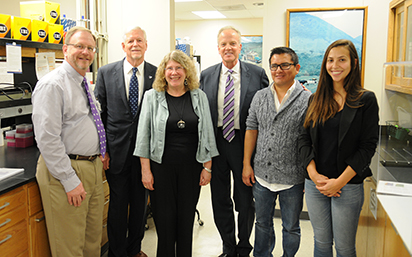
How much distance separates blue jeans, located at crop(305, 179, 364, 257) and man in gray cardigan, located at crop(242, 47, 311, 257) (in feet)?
0.56

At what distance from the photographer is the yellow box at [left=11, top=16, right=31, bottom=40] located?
2.48 meters

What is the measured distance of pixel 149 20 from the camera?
11.9 feet

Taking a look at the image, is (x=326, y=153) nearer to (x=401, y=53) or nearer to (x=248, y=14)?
(x=401, y=53)

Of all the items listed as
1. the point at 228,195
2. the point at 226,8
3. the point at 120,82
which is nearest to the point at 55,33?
the point at 120,82

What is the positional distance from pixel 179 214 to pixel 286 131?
36.0 inches

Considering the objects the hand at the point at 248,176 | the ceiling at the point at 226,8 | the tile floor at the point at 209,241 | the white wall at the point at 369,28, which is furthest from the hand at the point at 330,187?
the ceiling at the point at 226,8

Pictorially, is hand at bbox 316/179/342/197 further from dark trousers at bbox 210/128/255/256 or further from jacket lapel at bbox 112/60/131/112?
jacket lapel at bbox 112/60/131/112

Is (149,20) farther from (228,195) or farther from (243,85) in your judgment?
(228,195)

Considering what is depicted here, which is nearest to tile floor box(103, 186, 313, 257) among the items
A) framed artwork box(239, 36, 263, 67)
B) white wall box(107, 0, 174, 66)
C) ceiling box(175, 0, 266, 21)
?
white wall box(107, 0, 174, 66)

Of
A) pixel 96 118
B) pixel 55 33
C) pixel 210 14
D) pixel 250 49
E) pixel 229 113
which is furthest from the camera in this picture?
pixel 250 49

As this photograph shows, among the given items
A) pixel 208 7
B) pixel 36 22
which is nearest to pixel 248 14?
pixel 208 7

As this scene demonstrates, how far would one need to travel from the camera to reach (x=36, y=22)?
265 centimetres

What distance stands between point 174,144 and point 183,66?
514 millimetres

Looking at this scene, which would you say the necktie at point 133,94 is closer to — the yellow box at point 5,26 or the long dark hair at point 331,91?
the yellow box at point 5,26
